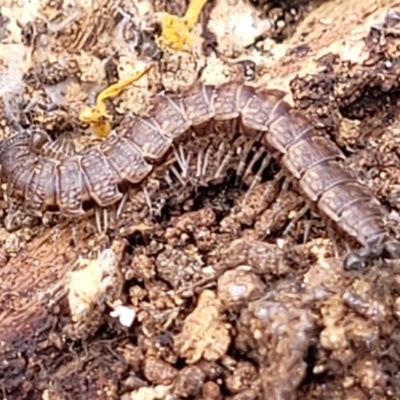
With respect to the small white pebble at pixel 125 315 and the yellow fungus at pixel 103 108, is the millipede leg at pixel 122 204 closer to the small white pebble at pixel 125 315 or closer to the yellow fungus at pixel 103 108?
the yellow fungus at pixel 103 108

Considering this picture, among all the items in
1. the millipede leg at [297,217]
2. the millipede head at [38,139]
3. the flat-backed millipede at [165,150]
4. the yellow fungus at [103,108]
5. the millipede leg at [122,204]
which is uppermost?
the yellow fungus at [103,108]

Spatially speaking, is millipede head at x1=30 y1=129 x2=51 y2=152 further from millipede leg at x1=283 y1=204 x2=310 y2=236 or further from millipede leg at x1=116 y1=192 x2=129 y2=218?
millipede leg at x1=283 y1=204 x2=310 y2=236

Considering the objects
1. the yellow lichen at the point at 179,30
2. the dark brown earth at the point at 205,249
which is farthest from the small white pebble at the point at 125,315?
the yellow lichen at the point at 179,30

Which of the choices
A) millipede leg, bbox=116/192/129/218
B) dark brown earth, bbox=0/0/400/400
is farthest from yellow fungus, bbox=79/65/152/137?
millipede leg, bbox=116/192/129/218

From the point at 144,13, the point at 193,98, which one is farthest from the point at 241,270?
the point at 144,13

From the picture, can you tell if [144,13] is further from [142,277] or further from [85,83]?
[142,277]

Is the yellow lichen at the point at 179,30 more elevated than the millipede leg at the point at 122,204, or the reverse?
the yellow lichen at the point at 179,30
